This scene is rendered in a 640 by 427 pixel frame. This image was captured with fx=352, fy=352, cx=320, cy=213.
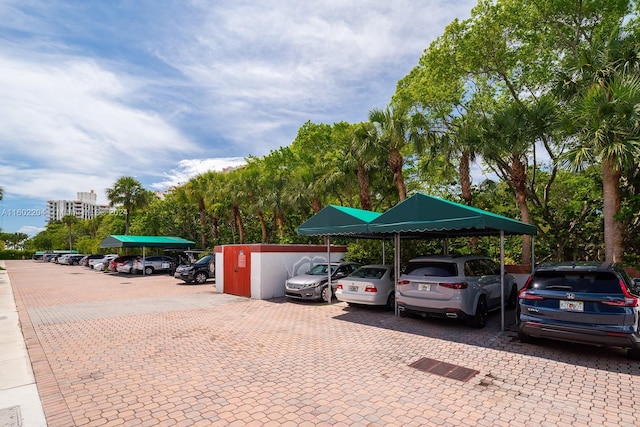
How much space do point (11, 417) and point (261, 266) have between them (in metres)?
8.70

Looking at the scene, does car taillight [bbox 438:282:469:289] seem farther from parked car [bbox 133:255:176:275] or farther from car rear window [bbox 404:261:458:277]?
parked car [bbox 133:255:176:275]

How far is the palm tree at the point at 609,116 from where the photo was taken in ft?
30.8

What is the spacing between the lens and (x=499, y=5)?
15016 millimetres

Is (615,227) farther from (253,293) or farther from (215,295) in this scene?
(215,295)

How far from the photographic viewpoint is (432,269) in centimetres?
805

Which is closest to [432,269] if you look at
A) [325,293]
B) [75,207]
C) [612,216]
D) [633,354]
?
[633,354]

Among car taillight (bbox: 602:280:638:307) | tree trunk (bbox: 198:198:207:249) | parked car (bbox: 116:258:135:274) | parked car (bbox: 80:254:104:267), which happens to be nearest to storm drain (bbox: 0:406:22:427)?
car taillight (bbox: 602:280:638:307)

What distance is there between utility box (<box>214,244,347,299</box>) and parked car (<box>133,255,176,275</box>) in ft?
41.1

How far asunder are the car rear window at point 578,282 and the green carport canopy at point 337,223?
13.8 feet

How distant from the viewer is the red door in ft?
43.0

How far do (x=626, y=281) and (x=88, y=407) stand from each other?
26.1ft

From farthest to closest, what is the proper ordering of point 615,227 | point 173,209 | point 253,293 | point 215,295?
1. point 173,209
2. point 215,295
3. point 253,293
4. point 615,227

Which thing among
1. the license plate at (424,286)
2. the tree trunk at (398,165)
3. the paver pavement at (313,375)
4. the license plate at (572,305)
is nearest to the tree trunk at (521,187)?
the tree trunk at (398,165)

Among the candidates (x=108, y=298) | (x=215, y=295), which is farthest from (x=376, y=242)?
(x=108, y=298)
